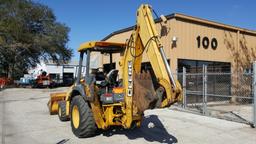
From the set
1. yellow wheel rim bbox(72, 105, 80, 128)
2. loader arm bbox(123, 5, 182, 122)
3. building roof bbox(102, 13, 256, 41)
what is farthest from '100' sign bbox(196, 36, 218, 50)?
loader arm bbox(123, 5, 182, 122)

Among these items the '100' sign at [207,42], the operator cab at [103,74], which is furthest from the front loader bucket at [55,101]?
the '100' sign at [207,42]

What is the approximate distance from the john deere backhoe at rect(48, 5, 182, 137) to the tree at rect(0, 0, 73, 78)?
99.3 feet

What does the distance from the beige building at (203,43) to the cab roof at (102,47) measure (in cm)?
653

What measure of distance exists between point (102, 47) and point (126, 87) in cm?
201

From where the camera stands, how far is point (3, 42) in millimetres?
36469

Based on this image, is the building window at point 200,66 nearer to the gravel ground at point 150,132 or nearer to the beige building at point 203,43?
the beige building at point 203,43

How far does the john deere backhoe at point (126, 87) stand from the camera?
256 inches

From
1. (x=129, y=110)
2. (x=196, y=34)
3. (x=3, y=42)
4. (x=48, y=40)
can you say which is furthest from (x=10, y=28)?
(x=129, y=110)

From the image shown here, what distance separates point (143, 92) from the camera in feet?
22.3

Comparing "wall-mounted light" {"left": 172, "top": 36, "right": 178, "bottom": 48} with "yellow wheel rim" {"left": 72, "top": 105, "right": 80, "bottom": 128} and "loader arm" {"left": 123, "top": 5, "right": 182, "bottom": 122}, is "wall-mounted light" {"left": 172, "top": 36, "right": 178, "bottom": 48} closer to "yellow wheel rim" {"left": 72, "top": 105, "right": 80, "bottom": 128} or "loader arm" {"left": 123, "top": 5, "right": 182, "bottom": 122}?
"yellow wheel rim" {"left": 72, "top": 105, "right": 80, "bottom": 128}

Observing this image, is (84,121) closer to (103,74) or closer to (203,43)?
(103,74)

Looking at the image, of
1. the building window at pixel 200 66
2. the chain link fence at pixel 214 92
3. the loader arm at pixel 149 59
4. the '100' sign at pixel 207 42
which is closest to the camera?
Answer: the loader arm at pixel 149 59

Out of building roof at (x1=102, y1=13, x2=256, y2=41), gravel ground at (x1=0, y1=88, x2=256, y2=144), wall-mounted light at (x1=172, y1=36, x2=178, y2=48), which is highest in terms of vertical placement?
building roof at (x1=102, y1=13, x2=256, y2=41)

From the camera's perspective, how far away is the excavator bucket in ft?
21.8
